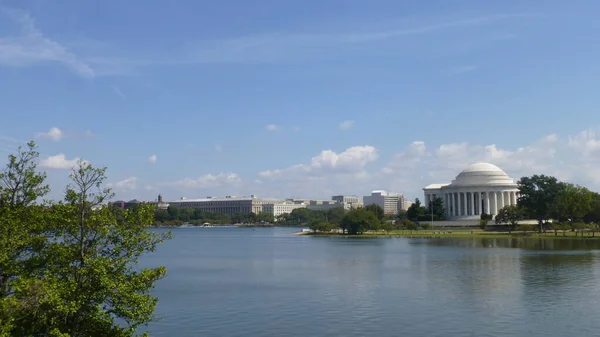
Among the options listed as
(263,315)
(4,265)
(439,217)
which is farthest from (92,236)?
(439,217)

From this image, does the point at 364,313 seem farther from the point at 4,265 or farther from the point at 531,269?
the point at 531,269

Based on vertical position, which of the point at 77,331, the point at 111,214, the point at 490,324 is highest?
the point at 111,214

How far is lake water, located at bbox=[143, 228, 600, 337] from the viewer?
30.2m

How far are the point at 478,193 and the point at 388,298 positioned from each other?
145076mm

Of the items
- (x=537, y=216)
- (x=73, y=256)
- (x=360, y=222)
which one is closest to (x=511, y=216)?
(x=537, y=216)

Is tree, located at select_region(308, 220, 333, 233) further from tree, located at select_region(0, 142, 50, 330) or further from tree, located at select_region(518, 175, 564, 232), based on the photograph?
tree, located at select_region(0, 142, 50, 330)

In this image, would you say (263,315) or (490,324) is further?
(263,315)

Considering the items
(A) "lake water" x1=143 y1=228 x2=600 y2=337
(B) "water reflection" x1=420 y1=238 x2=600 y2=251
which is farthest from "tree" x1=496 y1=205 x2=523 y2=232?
(A) "lake water" x1=143 y1=228 x2=600 y2=337

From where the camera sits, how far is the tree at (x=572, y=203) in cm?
11450

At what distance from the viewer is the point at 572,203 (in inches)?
4510

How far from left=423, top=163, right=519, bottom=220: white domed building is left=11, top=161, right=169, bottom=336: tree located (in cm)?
16123

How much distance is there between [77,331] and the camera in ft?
59.9

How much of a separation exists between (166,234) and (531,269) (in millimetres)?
40913

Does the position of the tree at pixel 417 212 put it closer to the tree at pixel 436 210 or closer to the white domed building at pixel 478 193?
the tree at pixel 436 210
